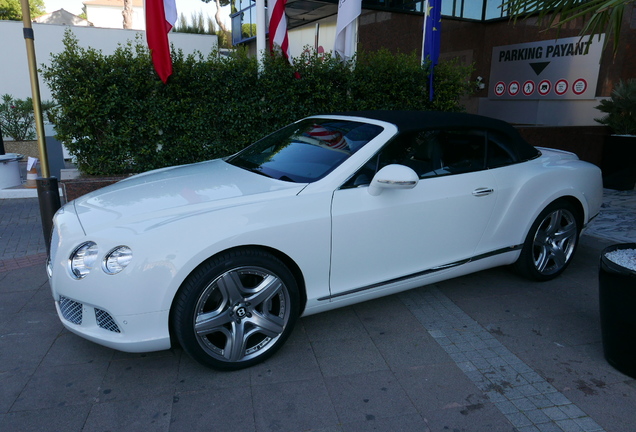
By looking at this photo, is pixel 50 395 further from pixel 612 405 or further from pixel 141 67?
pixel 141 67

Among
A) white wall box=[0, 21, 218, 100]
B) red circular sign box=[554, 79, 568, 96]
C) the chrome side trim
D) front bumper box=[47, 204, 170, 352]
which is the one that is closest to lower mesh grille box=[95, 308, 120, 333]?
front bumper box=[47, 204, 170, 352]

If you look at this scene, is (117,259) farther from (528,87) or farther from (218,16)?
(218,16)

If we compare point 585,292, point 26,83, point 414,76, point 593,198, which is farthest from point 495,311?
point 26,83

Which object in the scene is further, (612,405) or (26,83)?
(26,83)

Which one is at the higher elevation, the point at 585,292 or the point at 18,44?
the point at 18,44

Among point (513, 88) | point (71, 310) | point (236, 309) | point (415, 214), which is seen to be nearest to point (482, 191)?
point (415, 214)

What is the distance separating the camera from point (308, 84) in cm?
691

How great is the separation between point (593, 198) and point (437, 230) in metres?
2.03

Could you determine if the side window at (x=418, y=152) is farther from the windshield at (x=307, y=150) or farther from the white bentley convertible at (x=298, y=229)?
the windshield at (x=307, y=150)

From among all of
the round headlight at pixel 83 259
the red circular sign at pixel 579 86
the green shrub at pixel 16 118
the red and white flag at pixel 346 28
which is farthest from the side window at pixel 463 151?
the green shrub at pixel 16 118

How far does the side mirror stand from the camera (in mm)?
3096

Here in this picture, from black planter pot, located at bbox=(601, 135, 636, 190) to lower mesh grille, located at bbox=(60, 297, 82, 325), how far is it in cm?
926

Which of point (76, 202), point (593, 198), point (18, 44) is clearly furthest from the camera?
point (18, 44)

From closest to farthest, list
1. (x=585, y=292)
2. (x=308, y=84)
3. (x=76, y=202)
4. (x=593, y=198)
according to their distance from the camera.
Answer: (x=76, y=202) < (x=585, y=292) < (x=593, y=198) < (x=308, y=84)
